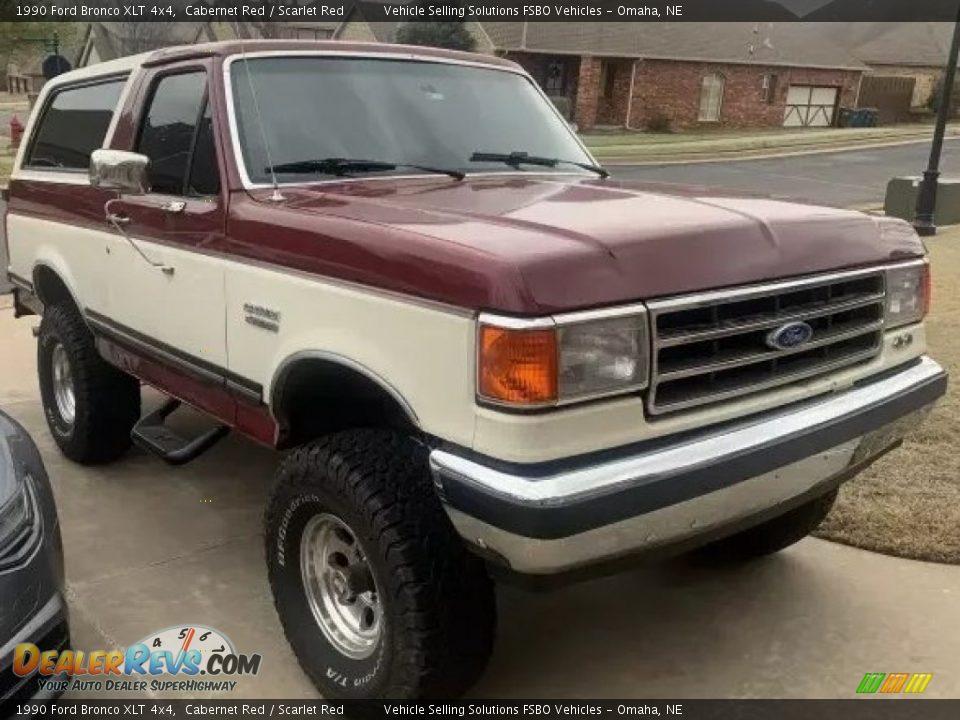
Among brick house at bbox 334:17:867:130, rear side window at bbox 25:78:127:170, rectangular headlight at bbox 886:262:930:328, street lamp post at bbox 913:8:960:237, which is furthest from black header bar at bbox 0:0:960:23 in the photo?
rectangular headlight at bbox 886:262:930:328

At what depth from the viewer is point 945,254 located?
11594 mm

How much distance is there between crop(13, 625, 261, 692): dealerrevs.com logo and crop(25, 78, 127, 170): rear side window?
2414 mm

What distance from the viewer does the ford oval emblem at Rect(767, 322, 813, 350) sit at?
2754 millimetres

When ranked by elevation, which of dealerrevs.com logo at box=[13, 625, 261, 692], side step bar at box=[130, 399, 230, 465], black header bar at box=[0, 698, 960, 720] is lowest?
dealerrevs.com logo at box=[13, 625, 261, 692]

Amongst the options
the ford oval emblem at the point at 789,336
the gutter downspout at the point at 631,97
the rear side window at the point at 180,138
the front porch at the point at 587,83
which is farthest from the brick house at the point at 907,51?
the ford oval emblem at the point at 789,336

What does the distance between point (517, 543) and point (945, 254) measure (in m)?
10.9

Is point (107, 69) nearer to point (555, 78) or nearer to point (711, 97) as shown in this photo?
point (555, 78)

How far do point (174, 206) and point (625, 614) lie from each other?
231cm

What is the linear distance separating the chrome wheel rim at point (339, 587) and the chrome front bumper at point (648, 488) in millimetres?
612

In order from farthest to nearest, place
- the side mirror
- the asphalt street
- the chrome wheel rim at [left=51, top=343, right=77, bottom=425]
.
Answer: the asphalt street < the chrome wheel rim at [left=51, top=343, right=77, bottom=425] < the side mirror

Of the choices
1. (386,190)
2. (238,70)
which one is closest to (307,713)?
(386,190)

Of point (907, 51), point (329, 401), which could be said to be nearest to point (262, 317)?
point (329, 401)

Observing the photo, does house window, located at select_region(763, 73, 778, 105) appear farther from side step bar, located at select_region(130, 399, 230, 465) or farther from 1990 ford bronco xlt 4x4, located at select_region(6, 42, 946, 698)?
side step bar, located at select_region(130, 399, 230, 465)

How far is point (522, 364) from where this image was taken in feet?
7.72
